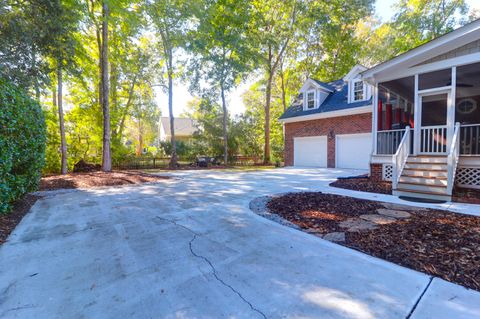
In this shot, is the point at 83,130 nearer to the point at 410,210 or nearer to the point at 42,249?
the point at 42,249

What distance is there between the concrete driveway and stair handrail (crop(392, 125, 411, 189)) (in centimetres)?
429

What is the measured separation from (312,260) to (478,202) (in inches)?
202

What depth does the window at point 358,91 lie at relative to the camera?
1276cm

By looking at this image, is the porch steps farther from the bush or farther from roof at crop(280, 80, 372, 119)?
the bush

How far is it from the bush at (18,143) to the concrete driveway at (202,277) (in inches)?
41.0

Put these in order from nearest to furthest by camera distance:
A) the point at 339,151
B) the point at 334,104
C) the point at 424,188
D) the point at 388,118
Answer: the point at 424,188, the point at 388,118, the point at 339,151, the point at 334,104

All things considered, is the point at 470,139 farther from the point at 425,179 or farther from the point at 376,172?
the point at 376,172

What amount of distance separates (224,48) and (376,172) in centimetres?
1346

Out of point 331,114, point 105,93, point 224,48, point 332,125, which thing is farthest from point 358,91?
point 105,93

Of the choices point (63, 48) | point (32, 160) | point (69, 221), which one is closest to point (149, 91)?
point (63, 48)

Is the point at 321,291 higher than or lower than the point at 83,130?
lower

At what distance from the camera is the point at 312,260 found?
270 cm

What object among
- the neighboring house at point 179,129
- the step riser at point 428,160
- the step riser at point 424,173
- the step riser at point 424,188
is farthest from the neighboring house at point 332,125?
the neighboring house at point 179,129

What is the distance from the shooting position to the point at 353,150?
506 inches
